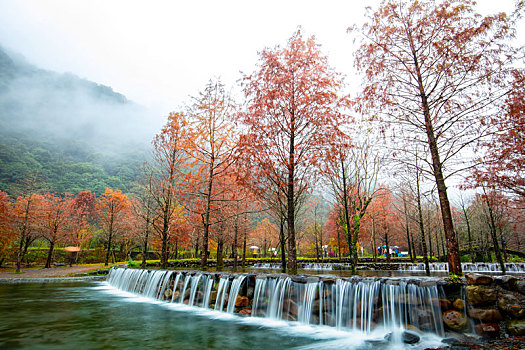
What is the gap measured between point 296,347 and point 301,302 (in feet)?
6.69

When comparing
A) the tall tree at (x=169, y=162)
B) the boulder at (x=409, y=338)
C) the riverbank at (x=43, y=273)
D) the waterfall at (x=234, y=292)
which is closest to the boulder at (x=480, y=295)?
the boulder at (x=409, y=338)

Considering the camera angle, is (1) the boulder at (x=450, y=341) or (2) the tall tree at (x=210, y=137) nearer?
(1) the boulder at (x=450, y=341)

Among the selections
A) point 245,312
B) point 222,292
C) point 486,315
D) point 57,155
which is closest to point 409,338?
point 486,315

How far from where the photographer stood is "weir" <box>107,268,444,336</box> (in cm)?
609

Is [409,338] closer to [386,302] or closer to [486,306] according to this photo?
[386,302]

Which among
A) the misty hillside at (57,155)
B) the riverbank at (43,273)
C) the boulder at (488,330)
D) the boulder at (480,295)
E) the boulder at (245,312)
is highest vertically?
the misty hillside at (57,155)

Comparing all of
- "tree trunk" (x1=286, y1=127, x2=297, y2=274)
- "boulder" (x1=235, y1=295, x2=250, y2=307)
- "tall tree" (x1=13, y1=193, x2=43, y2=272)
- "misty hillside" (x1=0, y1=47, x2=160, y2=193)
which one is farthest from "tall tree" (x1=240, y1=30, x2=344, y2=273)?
"tall tree" (x1=13, y1=193, x2=43, y2=272)

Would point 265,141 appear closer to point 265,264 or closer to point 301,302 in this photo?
point 301,302

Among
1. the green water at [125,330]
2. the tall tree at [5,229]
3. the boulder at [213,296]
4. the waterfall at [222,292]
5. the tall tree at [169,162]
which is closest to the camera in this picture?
the green water at [125,330]

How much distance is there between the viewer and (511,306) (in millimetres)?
5422

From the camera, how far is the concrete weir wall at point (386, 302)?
18.2ft

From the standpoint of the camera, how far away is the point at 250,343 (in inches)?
239

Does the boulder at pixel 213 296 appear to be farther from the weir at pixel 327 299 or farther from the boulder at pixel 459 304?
the boulder at pixel 459 304

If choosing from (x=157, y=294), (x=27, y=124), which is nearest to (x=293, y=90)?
(x=157, y=294)
